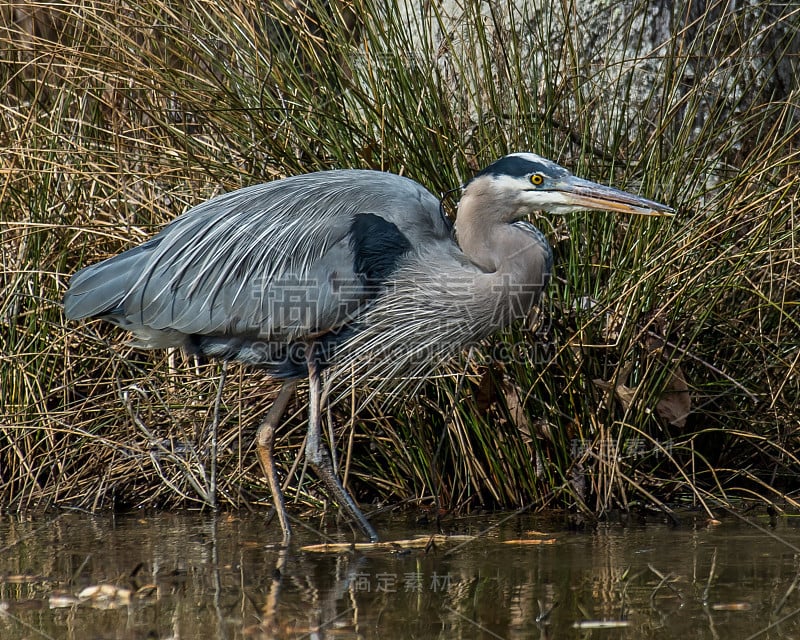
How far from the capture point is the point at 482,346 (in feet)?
15.6

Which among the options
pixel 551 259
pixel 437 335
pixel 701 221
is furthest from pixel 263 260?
pixel 701 221

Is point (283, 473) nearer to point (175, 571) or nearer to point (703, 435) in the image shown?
point (175, 571)

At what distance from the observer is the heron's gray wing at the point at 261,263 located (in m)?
4.54

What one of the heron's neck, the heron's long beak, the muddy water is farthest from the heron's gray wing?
the muddy water

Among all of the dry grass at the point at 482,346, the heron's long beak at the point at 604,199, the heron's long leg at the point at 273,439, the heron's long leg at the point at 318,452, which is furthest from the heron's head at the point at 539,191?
the heron's long leg at the point at 273,439

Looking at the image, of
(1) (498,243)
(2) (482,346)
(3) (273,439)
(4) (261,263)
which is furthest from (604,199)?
(3) (273,439)

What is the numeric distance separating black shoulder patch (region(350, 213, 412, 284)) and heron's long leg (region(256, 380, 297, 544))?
603 mm

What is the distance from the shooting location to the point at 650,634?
283 centimetres

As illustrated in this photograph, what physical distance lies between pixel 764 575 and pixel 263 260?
239 centimetres

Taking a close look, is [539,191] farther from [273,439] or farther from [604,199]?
[273,439]

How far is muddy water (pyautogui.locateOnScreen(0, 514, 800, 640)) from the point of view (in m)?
2.98

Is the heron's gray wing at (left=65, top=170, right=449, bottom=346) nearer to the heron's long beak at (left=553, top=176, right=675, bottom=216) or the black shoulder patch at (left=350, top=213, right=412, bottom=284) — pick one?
the black shoulder patch at (left=350, top=213, right=412, bottom=284)

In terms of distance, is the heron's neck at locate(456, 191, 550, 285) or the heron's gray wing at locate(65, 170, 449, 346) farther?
the heron's gray wing at locate(65, 170, 449, 346)

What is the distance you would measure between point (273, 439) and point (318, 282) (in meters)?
0.74
